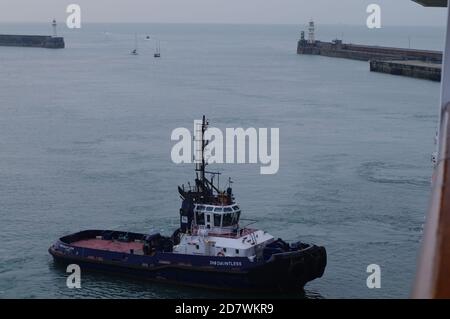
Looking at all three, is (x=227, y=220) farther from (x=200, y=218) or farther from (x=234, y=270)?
(x=234, y=270)

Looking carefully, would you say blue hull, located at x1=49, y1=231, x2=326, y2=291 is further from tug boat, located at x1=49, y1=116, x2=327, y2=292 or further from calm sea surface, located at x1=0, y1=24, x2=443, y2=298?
calm sea surface, located at x1=0, y1=24, x2=443, y2=298

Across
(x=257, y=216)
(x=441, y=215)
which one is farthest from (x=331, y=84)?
(x=441, y=215)

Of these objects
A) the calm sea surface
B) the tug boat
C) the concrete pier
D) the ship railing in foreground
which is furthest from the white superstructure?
the concrete pier

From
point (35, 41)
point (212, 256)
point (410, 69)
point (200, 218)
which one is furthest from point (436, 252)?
point (35, 41)

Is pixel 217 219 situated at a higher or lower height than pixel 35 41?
lower

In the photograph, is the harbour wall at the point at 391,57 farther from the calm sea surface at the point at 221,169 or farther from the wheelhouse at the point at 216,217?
the wheelhouse at the point at 216,217
